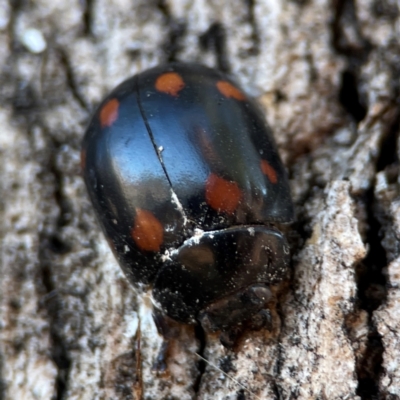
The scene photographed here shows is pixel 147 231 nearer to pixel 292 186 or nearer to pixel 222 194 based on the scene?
pixel 222 194

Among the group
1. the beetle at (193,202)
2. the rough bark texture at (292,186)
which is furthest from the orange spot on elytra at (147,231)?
the rough bark texture at (292,186)

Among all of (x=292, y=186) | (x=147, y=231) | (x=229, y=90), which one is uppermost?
(x=229, y=90)

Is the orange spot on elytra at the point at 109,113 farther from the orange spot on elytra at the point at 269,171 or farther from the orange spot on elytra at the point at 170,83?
the orange spot on elytra at the point at 269,171

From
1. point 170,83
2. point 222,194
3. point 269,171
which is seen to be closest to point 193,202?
point 222,194

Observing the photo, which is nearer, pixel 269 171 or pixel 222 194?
pixel 222 194

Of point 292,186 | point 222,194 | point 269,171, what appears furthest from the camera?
point 292,186

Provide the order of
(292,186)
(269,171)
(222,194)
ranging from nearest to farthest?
1. (222,194)
2. (269,171)
3. (292,186)

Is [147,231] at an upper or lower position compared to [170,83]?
lower

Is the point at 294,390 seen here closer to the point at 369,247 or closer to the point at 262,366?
the point at 262,366
